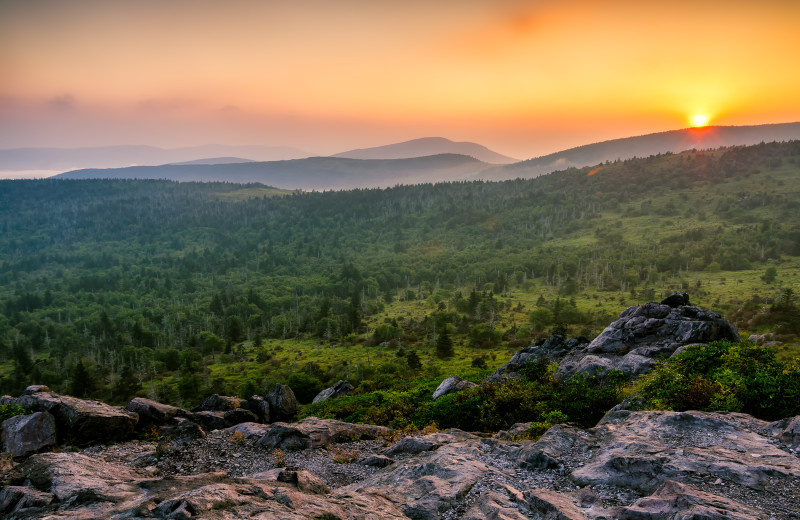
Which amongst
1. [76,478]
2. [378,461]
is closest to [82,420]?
[76,478]

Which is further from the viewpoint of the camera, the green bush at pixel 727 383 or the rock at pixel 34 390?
the rock at pixel 34 390

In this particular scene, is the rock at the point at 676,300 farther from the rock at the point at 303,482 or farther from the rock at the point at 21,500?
the rock at the point at 21,500

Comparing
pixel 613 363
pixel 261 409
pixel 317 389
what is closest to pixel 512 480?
pixel 613 363

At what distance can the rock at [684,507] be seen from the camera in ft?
49.3

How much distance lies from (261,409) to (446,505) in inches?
A: 1215

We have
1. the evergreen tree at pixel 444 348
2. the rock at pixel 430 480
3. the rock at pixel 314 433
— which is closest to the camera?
the rock at pixel 430 480

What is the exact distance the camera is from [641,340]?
4753 centimetres

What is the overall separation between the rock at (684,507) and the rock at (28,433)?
128ft

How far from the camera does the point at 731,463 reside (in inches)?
745

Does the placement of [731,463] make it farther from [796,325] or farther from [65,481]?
[796,325]

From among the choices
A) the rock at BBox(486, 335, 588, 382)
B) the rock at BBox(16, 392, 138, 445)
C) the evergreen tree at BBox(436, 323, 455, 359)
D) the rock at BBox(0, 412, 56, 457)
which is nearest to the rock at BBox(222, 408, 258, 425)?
the rock at BBox(16, 392, 138, 445)

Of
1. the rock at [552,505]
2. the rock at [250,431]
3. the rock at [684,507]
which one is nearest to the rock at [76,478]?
the rock at [250,431]

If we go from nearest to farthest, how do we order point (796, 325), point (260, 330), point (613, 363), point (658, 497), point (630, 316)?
point (658, 497) < point (613, 363) < point (630, 316) < point (796, 325) < point (260, 330)

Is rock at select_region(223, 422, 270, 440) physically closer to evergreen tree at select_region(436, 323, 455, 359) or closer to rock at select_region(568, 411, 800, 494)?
rock at select_region(568, 411, 800, 494)
